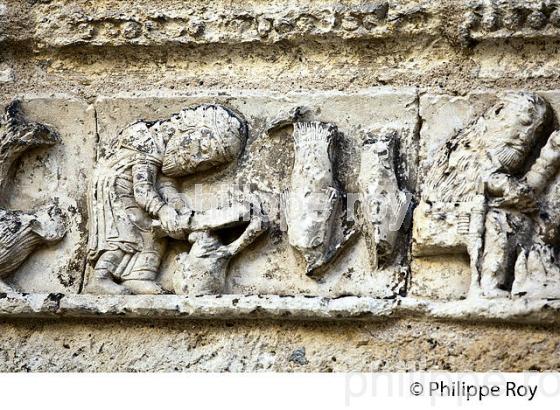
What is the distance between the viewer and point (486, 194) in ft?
12.0

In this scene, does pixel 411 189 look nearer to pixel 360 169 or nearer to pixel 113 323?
pixel 360 169

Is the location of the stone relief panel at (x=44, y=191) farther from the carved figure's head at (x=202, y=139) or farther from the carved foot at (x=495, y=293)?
the carved foot at (x=495, y=293)

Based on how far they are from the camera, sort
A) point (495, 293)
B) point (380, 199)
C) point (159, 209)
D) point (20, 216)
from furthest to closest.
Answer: point (20, 216) → point (159, 209) → point (380, 199) → point (495, 293)

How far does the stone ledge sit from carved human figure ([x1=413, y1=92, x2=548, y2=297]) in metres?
0.08

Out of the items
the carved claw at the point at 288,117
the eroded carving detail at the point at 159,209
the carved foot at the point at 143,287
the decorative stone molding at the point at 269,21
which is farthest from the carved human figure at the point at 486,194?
the carved foot at the point at 143,287

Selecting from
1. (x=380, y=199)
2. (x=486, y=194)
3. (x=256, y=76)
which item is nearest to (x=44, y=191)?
(x=256, y=76)

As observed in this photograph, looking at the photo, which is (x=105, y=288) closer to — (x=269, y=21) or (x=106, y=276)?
(x=106, y=276)

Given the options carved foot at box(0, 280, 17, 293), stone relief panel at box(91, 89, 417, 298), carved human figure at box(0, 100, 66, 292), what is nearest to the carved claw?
stone relief panel at box(91, 89, 417, 298)

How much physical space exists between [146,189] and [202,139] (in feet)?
0.79

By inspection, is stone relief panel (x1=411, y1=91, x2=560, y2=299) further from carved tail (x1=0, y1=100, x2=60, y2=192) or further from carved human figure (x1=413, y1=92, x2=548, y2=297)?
carved tail (x1=0, y1=100, x2=60, y2=192)

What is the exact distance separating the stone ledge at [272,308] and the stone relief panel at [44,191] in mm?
131

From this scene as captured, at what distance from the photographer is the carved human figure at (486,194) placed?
11.7 feet

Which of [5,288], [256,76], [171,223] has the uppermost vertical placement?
[256,76]

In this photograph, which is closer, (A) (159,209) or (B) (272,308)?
(B) (272,308)
